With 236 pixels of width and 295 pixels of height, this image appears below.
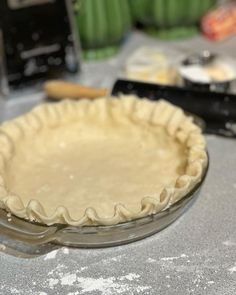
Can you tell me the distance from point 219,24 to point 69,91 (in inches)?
16.6

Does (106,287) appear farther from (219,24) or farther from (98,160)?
(219,24)

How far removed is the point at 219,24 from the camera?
1235 millimetres

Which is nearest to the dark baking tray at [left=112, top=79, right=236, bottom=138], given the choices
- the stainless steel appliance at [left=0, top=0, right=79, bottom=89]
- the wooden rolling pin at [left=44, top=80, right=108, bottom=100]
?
the wooden rolling pin at [left=44, top=80, right=108, bottom=100]

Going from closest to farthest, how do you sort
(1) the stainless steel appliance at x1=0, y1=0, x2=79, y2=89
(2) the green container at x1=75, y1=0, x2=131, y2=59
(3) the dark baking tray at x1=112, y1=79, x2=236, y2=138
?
1. (3) the dark baking tray at x1=112, y1=79, x2=236, y2=138
2. (1) the stainless steel appliance at x1=0, y1=0, x2=79, y2=89
3. (2) the green container at x1=75, y1=0, x2=131, y2=59

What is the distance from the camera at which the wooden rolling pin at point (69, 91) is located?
96cm

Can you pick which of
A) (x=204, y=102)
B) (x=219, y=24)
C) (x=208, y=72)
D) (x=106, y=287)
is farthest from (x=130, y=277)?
(x=219, y=24)

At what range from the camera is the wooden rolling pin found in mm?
961

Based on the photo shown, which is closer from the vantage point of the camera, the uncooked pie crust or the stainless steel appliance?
the uncooked pie crust

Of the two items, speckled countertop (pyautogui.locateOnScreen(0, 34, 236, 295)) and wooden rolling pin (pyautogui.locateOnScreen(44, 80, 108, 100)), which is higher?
wooden rolling pin (pyautogui.locateOnScreen(44, 80, 108, 100))

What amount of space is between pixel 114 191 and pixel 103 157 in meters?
0.09

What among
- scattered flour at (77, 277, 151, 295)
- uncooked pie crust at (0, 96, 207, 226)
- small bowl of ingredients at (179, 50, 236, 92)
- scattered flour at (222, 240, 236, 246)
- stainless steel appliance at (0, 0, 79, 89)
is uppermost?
stainless steel appliance at (0, 0, 79, 89)

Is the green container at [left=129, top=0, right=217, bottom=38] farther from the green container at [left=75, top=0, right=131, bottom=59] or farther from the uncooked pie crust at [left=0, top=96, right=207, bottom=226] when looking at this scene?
the uncooked pie crust at [left=0, top=96, right=207, bottom=226]

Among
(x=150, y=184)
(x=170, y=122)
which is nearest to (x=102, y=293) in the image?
(x=150, y=184)

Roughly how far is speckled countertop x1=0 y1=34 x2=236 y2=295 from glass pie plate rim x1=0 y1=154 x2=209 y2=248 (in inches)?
0.6
